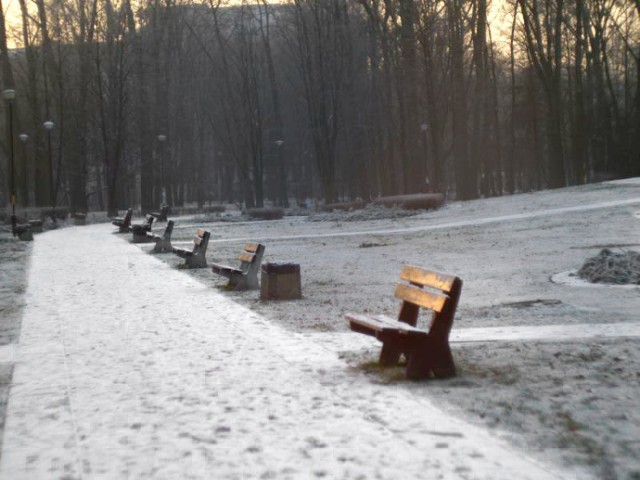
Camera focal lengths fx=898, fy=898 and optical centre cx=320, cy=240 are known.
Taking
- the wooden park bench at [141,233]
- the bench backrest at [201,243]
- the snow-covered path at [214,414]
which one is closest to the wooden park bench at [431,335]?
the snow-covered path at [214,414]

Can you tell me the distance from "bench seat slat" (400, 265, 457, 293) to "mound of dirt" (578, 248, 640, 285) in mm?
5608

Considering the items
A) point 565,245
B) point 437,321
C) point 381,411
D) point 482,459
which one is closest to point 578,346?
point 437,321

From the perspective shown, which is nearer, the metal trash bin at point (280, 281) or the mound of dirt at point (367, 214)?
the metal trash bin at point (280, 281)

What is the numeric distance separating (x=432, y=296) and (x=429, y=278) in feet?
0.62

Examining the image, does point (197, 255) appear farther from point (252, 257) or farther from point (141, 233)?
point (141, 233)

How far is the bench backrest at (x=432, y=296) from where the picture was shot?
20.6 ft

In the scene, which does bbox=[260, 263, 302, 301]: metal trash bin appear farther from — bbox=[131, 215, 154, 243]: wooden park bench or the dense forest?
the dense forest

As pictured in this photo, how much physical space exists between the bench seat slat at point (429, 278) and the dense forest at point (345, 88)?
30.2 m

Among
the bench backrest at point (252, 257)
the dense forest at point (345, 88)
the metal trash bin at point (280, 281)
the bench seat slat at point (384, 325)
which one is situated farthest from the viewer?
the dense forest at point (345, 88)

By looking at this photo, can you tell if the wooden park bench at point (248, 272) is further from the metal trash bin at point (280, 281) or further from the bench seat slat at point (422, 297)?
the bench seat slat at point (422, 297)

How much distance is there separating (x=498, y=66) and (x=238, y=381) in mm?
52457

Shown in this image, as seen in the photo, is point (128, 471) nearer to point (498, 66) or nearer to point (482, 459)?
point (482, 459)

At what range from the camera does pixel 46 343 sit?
8227 mm

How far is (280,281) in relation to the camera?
11047mm
